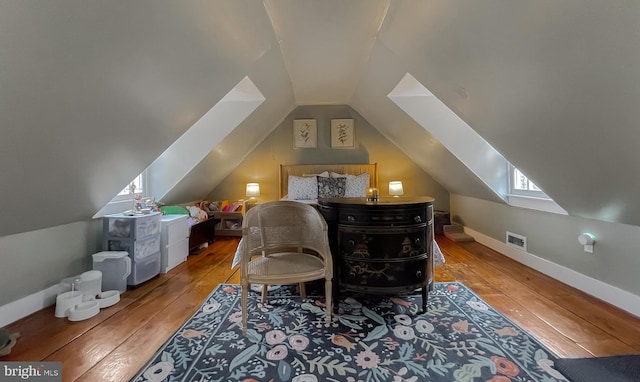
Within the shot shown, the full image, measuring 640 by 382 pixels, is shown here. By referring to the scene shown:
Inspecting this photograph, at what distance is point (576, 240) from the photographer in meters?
2.37

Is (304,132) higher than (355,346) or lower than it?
higher

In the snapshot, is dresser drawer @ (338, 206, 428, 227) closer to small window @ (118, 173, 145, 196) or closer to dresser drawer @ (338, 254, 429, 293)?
dresser drawer @ (338, 254, 429, 293)

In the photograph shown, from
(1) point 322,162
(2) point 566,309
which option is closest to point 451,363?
(2) point 566,309

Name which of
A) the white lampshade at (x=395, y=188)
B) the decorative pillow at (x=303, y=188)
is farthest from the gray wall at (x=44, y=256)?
the white lampshade at (x=395, y=188)

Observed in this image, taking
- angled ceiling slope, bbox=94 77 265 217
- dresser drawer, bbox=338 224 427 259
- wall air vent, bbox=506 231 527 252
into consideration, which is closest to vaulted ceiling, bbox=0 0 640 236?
angled ceiling slope, bbox=94 77 265 217

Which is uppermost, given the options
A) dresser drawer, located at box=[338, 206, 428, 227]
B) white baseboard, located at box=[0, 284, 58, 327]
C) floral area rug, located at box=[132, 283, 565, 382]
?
dresser drawer, located at box=[338, 206, 428, 227]

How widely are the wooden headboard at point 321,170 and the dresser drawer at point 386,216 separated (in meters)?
2.85

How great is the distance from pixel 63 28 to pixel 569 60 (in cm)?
214

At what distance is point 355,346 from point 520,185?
2849mm

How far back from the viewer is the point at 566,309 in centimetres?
198

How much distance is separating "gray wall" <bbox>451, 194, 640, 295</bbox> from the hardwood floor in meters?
0.22

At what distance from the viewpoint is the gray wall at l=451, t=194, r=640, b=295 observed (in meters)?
1.97

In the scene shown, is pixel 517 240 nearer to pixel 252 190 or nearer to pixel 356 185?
pixel 356 185

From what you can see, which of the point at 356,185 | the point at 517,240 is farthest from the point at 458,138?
the point at 356,185
